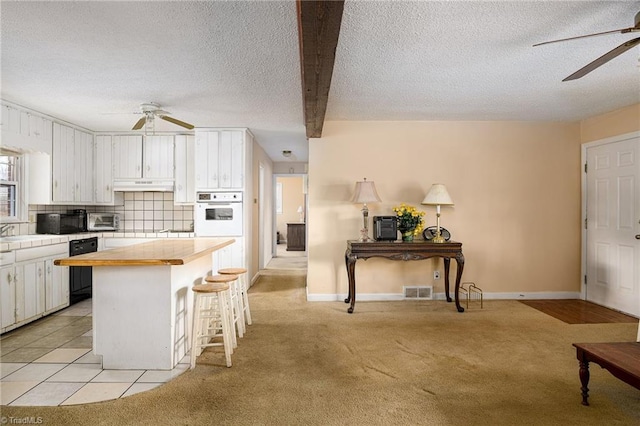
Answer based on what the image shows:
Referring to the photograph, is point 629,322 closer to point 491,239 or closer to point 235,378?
point 491,239

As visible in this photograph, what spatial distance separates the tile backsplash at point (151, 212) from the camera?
5.38 meters

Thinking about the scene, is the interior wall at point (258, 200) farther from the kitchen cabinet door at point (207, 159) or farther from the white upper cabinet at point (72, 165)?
the white upper cabinet at point (72, 165)

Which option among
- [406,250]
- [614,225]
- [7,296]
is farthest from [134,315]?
[614,225]

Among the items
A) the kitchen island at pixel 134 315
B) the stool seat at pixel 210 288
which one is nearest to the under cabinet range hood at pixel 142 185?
the kitchen island at pixel 134 315

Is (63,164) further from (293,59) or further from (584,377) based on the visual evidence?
(584,377)

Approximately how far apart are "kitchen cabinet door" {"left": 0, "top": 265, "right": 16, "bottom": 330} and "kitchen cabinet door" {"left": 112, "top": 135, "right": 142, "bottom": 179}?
2020 millimetres

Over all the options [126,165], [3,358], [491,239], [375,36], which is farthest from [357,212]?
[3,358]

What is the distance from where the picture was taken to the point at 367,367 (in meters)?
2.66

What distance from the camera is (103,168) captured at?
16.8ft

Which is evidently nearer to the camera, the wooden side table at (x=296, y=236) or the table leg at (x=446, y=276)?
the table leg at (x=446, y=276)

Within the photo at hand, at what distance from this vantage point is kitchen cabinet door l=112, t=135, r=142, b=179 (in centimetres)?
510

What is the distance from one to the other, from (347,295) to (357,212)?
1.07 meters

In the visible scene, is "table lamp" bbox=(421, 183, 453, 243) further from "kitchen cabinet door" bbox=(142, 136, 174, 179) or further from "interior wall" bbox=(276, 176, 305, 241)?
"interior wall" bbox=(276, 176, 305, 241)

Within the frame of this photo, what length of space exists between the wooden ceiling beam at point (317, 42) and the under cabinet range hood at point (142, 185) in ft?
9.72
